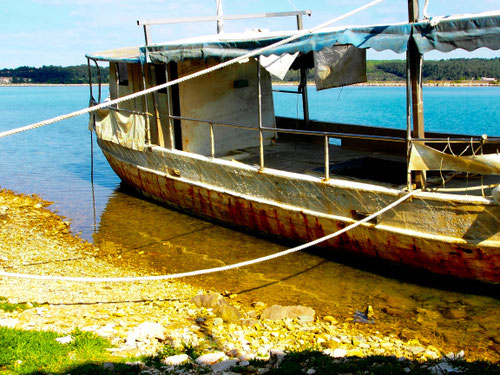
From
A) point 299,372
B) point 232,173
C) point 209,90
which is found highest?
point 209,90

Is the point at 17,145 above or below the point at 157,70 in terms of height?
below

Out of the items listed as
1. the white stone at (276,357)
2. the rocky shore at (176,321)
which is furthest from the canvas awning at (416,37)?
the white stone at (276,357)

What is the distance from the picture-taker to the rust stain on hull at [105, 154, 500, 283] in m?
8.03

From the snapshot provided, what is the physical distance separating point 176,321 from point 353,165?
17.9 ft

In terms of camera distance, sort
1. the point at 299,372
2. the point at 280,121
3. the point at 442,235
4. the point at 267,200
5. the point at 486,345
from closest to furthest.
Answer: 1. the point at 299,372
2. the point at 486,345
3. the point at 442,235
4. the point at 267,200
5. the point at 280,121

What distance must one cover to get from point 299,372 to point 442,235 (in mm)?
3880

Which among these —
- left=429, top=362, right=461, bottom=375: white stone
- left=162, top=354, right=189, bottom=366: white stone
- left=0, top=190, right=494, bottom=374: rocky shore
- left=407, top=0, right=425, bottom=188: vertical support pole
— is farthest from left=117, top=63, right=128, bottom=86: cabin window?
left=429, top=362, right=461, bottom=375: white stone

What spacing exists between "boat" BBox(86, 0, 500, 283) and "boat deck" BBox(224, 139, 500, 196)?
0.03 meters

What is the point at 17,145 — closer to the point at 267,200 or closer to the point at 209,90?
the point at 209,90

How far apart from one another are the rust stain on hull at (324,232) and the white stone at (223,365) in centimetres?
400

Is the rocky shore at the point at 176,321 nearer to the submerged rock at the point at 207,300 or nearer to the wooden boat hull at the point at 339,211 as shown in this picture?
the submerged rock at the point at 207,300

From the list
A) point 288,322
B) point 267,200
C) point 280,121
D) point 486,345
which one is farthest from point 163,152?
point 486,345

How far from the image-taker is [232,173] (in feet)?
36.2

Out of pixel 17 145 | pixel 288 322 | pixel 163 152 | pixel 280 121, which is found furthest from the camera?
pixel 17 145
